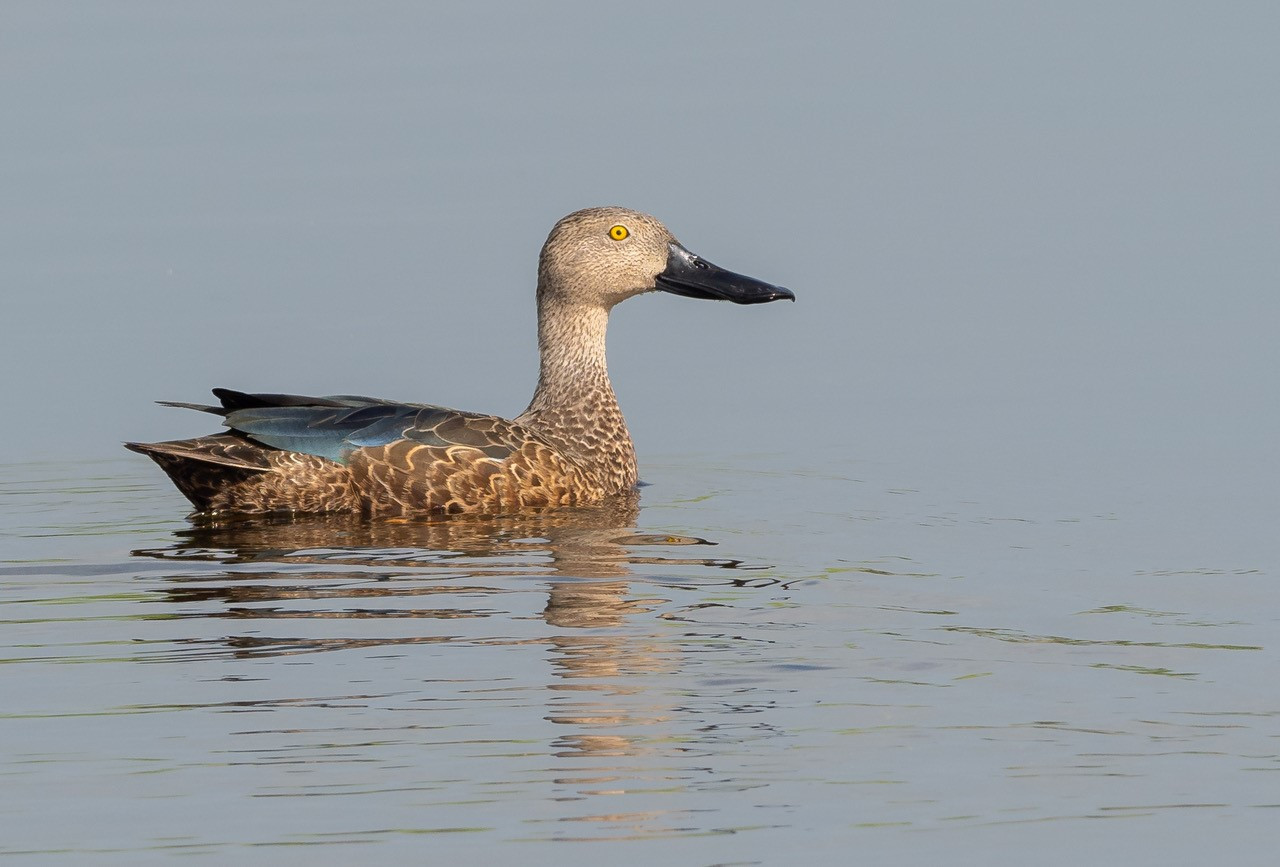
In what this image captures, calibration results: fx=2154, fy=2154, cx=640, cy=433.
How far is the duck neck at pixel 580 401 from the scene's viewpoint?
11.5m

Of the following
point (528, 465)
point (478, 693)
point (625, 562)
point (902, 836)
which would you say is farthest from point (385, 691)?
point (528, 465)

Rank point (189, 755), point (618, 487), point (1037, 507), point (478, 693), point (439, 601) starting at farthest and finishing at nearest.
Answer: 1. point (618, 487)
2. point (1037, 507)
3. point (439, 601)
4. point (478, 693)
5. point (189, 755)

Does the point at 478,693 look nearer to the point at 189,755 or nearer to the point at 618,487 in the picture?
the point at 189,755

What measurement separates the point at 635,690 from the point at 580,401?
5031 mm

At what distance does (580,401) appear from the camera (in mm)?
11797

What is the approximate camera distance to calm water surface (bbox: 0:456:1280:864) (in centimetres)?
559

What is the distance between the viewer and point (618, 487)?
11.4 meters

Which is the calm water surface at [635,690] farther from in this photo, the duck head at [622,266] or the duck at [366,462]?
the duck head at [622,266]

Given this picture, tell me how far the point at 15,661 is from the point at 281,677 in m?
1.01

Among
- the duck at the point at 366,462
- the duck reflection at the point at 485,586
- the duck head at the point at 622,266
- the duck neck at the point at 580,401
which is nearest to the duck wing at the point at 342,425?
the duck at the point at 366,462

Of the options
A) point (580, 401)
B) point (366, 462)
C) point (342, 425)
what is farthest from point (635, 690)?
point (580, 401)

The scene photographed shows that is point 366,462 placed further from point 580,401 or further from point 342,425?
point 580,401

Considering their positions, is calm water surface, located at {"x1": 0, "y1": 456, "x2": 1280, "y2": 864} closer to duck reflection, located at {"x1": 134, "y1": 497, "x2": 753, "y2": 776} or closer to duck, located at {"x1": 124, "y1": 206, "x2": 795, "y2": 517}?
duck reflection, located at {"x1": 134, "y1": 497, "x2": 753, "y2": 776}

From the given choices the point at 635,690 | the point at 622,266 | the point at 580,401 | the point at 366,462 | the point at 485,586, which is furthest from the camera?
the point at 622,266
